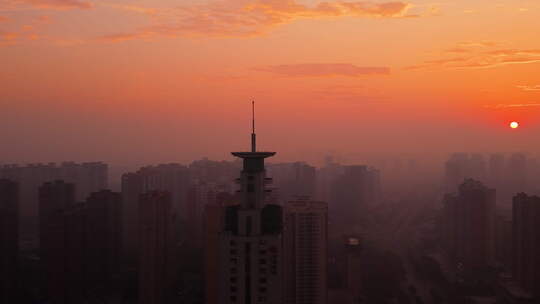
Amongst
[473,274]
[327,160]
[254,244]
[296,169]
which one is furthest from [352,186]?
[254,244]

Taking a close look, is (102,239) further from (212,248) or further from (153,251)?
(212,248)

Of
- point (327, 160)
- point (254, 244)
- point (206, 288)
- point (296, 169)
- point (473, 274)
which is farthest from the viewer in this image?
point (327, 160)

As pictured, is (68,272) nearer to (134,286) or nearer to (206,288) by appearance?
(134,286)

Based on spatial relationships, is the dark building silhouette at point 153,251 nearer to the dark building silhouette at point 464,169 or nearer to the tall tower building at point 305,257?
the tall tower building at point 305,257

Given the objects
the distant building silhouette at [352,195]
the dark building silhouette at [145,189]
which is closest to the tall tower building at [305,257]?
the dark building silhouette at [145,189]

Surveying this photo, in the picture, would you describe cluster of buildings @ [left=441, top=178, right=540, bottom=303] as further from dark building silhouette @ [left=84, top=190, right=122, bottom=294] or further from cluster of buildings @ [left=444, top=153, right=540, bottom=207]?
cluster of buildings @ [left=444, top=153, right=540, bottom=207]

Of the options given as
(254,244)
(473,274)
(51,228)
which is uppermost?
(254,244)

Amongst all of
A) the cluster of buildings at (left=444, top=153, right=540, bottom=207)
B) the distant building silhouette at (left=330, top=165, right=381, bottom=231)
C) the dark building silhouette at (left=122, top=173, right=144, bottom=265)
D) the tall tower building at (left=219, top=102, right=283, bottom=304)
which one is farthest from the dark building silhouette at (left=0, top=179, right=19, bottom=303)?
the cluster of buildings at (left=444, top=153, right=540, bottom=207)
